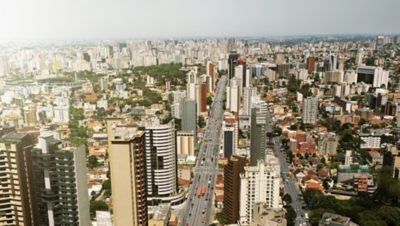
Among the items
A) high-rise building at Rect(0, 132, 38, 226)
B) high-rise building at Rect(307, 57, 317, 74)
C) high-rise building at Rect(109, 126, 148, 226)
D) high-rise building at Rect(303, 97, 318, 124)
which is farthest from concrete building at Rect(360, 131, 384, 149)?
high-rise building at Rect(307, 57, 317, 74)

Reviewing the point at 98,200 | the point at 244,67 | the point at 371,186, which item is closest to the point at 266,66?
the point at 244,67

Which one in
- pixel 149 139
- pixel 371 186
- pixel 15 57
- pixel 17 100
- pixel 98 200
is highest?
pixel 15 57

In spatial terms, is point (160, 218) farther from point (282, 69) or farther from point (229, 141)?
point (282, 69)

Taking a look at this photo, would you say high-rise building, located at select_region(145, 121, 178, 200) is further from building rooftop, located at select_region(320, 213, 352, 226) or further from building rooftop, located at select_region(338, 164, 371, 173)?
Answer: building rooftop, located at select_region(338, 164, 371, 173)

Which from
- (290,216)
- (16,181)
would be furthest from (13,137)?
(290,216)

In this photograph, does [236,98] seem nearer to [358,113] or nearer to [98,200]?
[358,113]

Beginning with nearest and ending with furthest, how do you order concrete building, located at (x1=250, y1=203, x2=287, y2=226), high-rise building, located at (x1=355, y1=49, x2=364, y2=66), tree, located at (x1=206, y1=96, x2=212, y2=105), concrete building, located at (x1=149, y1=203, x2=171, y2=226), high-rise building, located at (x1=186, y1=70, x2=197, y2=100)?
concrete building, located at (x1=250, y1=203, x2=287, y2=226) → concrete building, located at (x1=149, y1=203, x2=171, y2=226) → high-rise building, located at (x1=186, y1=70, x2=197, y2=100) → tree, located at (x1=206, y1=96, x2=212, y2=105) → high-rise building, located at (x1=355, y1=49, x2=364, y2=66)
